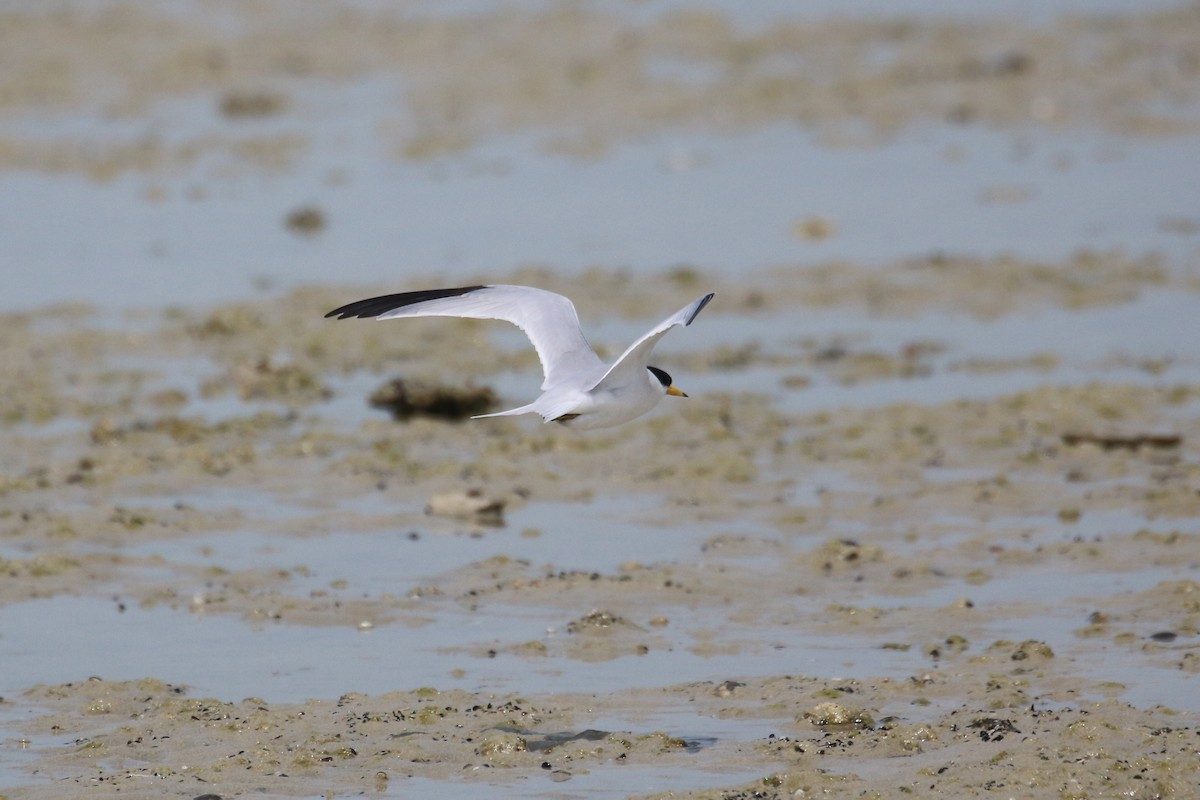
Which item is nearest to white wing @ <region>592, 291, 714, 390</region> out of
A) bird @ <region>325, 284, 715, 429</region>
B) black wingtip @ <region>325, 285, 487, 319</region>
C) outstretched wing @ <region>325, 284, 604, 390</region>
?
bird @ <region>325, 284, 715, 429</region>

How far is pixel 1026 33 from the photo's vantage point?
79.5 feet

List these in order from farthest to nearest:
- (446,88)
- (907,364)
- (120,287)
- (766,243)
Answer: (446,88)
(766,243)
(120,287)
(907,364)

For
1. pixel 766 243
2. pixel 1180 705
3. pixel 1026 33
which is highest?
pixel 1026 33

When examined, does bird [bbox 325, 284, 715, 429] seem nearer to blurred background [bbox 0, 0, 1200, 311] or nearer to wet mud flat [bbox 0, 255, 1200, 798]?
wet mud flat [bbox 0, 255, 1200, 798]

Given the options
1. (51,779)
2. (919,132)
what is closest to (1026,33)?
(919,132)

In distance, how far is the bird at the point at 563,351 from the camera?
319 inches

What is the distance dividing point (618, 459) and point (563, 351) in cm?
250

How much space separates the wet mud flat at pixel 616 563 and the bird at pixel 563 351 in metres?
1.03

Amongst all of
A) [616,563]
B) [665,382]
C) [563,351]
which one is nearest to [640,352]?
[665,382]

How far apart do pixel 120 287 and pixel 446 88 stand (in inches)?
308

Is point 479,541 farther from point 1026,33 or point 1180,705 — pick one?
point 1026,33

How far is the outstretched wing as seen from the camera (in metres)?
8.73

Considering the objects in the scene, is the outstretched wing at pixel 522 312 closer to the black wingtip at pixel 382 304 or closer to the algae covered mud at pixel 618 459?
the black wingtip at pixel 382 304

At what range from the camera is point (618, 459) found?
1138 centimetres
